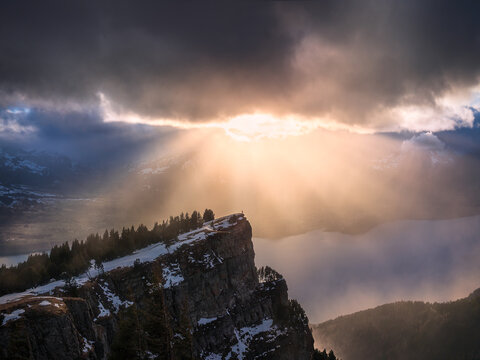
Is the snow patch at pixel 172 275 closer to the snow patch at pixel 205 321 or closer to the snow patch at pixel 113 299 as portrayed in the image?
the snow patch at pixel 113 299

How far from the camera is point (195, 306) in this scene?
89.4 metres

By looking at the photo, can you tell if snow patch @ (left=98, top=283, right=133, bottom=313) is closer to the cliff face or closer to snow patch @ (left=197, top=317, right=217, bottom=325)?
the cliff face

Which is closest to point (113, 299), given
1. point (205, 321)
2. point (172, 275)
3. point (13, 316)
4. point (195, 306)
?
point (172, 275)

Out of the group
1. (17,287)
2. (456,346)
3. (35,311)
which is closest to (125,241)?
(17,287)

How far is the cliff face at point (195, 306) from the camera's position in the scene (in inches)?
1818

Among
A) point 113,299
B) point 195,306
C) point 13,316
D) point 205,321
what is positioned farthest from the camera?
point 205,321

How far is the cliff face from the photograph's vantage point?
151 ft

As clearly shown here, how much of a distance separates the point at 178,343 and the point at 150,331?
377 centimetres

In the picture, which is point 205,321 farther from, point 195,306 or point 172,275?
point 172,275

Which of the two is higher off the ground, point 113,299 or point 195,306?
point 113,299

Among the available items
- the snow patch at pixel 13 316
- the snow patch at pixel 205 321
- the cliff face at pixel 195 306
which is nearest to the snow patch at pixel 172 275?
the cliff face at pixel 195 306

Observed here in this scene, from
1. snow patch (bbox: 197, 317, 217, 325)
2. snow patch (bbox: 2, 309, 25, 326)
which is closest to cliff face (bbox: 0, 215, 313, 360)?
snow patch (bbox: 197, 317, 217, 325)

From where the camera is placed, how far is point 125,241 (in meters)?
102

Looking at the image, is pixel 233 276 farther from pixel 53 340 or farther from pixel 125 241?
pixel 53 340
